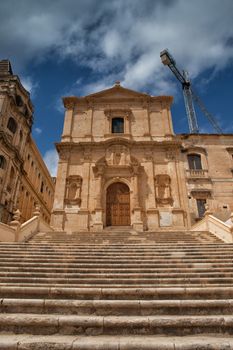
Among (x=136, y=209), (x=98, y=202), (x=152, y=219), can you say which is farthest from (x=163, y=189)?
(x=98, y=202)

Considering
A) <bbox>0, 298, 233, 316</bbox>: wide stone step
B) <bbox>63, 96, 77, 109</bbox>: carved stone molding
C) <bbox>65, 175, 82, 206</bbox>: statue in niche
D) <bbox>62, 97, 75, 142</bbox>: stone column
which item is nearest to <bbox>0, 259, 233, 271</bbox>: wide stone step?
<bbox>0, 298, 233, 316</bbox>: wide stone step

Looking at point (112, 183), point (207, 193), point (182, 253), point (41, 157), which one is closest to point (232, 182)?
point (207, 193)

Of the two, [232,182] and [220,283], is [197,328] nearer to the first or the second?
[220,283]

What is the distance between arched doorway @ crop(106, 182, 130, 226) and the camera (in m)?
16.8

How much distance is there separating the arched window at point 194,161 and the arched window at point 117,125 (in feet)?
21.2

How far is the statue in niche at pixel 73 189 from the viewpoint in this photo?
56.4 ft

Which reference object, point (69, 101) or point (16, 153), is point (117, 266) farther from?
point (16, 153)

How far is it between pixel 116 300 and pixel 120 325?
0.75 m

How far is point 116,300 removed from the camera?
4555 millimetres

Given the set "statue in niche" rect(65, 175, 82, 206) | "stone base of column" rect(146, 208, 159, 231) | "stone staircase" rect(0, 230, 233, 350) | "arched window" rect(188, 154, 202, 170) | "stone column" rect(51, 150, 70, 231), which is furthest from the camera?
"arched window" rect(188, 154, 202, 170)

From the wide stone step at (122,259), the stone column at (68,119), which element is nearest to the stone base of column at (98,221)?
the stone column at (68,119)

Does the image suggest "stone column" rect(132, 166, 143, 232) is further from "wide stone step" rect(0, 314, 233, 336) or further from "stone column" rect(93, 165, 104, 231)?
"wide stone step" rect(0, 314, 233, 336)

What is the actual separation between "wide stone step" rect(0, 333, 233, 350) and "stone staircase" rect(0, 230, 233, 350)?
0.03ft

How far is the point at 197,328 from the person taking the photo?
3.79 m
